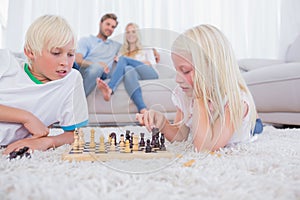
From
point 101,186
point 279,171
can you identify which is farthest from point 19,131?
point 279,171

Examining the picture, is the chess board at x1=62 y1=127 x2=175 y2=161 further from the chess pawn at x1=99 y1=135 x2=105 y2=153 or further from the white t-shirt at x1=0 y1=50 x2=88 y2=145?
the white t-shirt at x1=0 y1=50 x2=88 y2=145

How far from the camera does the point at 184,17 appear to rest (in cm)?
324

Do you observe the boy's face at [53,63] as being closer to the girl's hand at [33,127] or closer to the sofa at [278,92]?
the girl's hand at [33,127]

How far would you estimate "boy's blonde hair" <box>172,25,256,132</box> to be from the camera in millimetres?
875

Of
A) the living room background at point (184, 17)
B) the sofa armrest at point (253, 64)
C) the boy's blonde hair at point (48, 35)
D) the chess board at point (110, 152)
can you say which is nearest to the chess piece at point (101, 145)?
the chess board at point (110, 152)

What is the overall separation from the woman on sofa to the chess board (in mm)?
132

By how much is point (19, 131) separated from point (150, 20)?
2348mm

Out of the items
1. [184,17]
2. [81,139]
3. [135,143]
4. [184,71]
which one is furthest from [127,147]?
[184,17]

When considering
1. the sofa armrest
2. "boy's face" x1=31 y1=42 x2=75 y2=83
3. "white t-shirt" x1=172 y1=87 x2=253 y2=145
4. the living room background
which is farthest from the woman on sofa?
the living room background

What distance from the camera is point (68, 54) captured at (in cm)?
109

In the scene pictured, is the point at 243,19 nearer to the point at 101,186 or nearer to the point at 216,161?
the point at 216,161

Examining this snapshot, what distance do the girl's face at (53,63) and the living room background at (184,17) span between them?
196 centimetres

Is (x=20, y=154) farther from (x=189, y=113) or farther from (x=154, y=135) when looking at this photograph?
(x=189, y=113)

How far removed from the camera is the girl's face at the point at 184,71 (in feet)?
2.70
